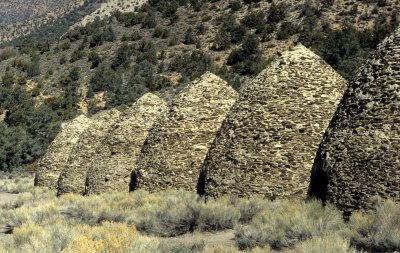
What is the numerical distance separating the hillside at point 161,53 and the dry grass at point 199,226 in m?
24.8

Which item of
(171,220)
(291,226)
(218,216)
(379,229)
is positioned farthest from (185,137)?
(379,229)

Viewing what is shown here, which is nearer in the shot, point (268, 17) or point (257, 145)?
point (257, 145)

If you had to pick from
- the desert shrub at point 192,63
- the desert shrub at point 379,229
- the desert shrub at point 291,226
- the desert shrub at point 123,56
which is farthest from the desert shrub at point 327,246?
the desert shrub at point 123,56

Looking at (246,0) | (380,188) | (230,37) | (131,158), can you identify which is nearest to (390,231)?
(380,188)

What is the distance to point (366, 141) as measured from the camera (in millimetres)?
9234

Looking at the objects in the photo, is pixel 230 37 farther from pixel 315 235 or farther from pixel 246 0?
pixel 315 235

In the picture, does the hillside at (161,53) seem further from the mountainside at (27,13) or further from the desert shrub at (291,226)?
the mountainside at (27,13)

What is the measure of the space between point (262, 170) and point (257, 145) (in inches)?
24.4

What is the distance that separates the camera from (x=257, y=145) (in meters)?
12.5

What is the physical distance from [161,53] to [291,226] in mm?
52439

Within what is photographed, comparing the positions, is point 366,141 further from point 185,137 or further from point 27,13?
point 27,13

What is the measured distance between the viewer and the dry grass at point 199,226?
796 centimetres

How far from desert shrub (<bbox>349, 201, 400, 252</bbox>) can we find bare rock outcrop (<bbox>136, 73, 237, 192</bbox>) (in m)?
7.75

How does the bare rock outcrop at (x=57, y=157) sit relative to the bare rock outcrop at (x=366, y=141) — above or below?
below
